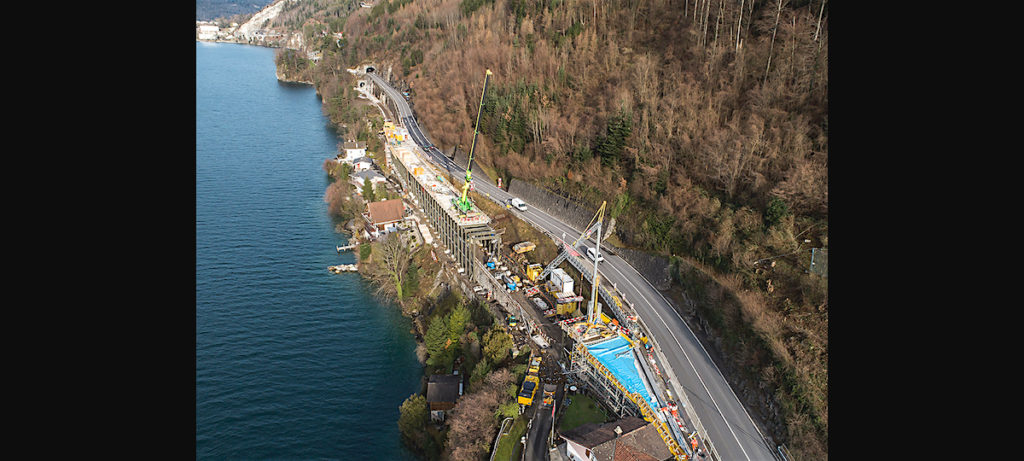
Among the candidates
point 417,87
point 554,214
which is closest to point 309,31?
point 417,87

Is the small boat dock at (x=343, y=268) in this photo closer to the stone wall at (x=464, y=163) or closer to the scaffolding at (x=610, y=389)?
the stone wall at (x=464, y=163)

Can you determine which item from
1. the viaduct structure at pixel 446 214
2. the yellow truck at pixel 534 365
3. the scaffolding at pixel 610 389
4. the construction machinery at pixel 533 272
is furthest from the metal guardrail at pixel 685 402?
the viaduct structure at pixel 446 214

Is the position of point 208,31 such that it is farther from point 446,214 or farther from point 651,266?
point 651,266

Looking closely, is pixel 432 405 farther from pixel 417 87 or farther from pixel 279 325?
pixel 417 87

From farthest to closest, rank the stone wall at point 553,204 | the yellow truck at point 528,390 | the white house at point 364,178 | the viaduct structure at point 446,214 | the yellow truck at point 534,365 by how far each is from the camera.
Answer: the white house at point 364,178 < the viaduct structure at point 446,214 < the stone wall at point 553,204 < the yellow truck at point 534,365 < the yellow truck at point 528,390

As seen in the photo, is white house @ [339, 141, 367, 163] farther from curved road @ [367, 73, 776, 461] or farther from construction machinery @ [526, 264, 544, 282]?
construction machinery @ [526, 264, 544, 282]

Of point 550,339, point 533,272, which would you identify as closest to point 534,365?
point 550,339

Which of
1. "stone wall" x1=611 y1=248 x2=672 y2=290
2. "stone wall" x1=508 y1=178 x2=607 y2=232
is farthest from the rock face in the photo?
"stone wall" x1=611 y1=248 x2=672 y2=290
